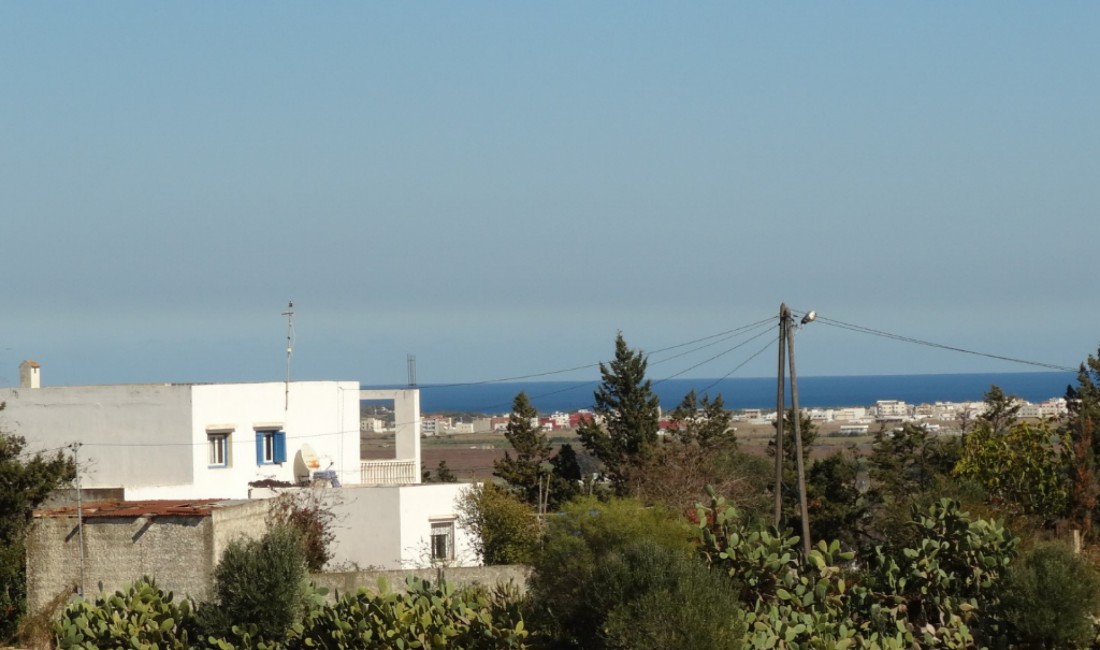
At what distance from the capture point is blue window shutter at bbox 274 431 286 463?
123ft

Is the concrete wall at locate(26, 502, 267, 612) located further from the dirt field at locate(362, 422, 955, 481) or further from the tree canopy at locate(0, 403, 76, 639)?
the dirt field at locate(362, 422, 955, 481)

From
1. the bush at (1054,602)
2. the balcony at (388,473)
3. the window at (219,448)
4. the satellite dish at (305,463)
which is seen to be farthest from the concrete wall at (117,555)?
the bush at (1054,602)

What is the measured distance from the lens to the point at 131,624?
22.5m

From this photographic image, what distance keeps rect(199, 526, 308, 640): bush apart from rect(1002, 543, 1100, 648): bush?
10.2m

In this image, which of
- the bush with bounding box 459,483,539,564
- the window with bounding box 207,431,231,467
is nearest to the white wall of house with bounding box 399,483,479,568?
the bush with bounding box 459,483,539,564

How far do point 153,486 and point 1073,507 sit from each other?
2113cm

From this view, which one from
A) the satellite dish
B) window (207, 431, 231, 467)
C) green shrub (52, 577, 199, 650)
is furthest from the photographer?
the satellite dish

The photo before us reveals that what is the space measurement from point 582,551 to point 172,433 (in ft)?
48.5

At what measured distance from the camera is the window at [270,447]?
37094 mm

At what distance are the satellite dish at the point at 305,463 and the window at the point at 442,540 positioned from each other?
417 cm

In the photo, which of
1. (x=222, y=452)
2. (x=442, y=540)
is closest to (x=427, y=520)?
(x=442, y=540)

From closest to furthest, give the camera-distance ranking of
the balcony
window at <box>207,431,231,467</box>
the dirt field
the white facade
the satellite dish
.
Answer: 1. the white facade
2. window at <box>207,431,231,467</box>
3. the satellite dish
4. the balcony
5. the dirt field

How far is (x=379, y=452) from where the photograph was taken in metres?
75.8

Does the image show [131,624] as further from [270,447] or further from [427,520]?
[270,447]
